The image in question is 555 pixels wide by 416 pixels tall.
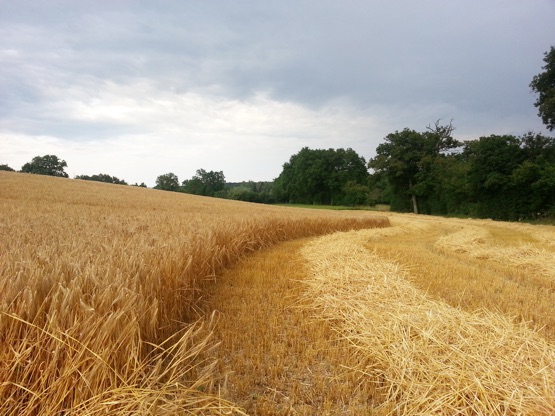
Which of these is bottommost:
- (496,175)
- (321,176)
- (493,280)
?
(493,280)

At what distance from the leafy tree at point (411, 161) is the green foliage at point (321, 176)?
18020 mm

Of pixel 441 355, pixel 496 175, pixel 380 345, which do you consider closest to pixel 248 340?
pixel 380 345

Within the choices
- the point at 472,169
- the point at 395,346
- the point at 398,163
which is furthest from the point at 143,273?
the point at 398,163

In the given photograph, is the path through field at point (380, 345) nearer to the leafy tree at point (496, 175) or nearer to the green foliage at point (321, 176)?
the leafy tree at point (496, 175)

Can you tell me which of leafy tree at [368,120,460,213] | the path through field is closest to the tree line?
leafy tree at [368,120,460,213]

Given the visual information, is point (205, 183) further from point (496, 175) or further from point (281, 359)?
point (281, 359)

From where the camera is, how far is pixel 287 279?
5.44 meters

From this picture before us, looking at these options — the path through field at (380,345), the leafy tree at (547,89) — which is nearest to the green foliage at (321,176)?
the leafy tree at (547,89)

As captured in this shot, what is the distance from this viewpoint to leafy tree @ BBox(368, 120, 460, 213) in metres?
38.4

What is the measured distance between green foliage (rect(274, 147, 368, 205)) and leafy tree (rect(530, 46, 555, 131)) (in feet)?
115

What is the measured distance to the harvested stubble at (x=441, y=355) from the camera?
84.0 inches

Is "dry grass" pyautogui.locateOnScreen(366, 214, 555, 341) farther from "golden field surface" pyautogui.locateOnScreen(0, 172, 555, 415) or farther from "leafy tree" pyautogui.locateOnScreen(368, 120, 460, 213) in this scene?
"leafy tree" pyautogui.locateOnScreen(368, 120, 460, 213)

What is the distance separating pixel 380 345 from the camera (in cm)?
287

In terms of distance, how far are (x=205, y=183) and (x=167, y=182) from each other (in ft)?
36.2
